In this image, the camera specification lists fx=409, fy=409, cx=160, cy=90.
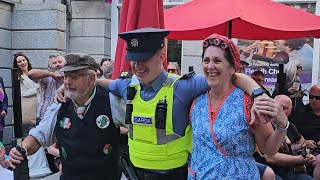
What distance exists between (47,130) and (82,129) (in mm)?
286

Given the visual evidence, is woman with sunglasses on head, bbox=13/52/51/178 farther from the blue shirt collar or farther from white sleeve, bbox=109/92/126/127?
the blue shirt collar

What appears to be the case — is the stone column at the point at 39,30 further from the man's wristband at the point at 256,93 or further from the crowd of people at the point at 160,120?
the man's wristband at the point at 256,93

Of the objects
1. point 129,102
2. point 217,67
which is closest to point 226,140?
point 217,67

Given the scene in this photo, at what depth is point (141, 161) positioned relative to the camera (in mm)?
2506

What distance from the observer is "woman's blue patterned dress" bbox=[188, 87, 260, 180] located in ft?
7.15

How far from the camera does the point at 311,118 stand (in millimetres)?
5191

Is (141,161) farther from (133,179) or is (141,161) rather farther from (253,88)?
(253,88)

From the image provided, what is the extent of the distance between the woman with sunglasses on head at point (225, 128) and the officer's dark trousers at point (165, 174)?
0.61 ft

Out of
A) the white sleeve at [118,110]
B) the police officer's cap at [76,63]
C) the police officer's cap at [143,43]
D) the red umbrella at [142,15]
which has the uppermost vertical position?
the red umbrella at [142,15]

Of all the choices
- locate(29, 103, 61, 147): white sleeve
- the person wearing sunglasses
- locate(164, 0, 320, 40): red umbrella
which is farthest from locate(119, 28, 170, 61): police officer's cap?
the person wearing sunglasses

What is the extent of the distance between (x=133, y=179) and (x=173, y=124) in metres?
0.43

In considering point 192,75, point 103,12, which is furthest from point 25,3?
point 192,75

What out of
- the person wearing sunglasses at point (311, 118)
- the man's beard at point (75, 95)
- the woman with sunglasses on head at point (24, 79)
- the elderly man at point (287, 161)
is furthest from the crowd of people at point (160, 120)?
the woman with sunglasses on head at point (24, 79)

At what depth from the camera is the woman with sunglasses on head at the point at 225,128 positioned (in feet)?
7.14
